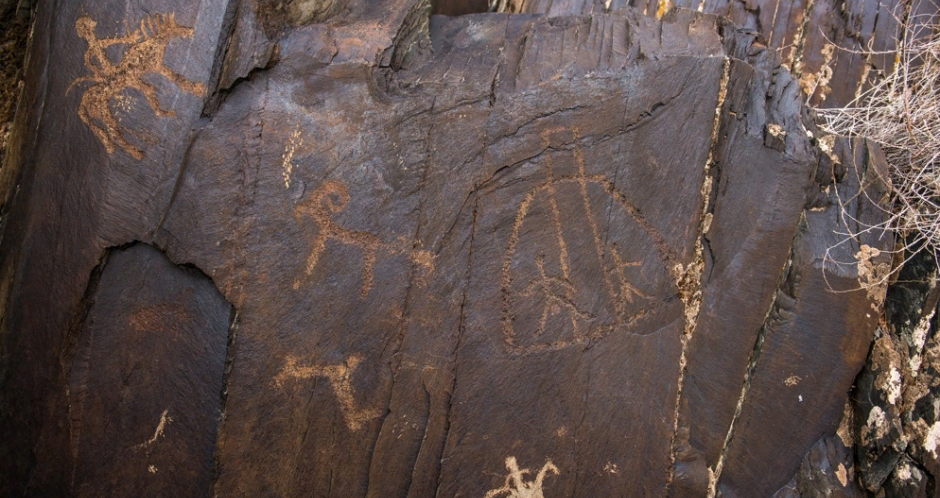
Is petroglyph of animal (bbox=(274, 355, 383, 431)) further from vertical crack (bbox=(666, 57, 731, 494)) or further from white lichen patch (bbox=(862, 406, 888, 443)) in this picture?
white lichen patch (bbox=(862, 406, 888, 443))

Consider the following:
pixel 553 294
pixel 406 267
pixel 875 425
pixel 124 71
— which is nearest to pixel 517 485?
pixel 553 294

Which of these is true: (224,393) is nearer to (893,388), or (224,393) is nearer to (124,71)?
(124,71)

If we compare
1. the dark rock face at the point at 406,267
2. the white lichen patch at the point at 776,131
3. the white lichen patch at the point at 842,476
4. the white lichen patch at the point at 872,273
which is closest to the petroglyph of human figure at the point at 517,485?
the dark rock face at the point at 406,267

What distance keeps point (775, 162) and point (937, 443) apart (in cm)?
107

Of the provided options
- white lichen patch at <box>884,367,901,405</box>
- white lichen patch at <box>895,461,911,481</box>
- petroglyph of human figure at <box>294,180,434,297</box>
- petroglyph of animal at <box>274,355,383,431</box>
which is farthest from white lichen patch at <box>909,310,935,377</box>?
petroglyph of animal at <box>274,355,383,431</box>

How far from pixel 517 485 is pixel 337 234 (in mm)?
974

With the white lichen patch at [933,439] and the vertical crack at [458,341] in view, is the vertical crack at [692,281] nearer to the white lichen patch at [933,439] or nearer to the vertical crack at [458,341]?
the vertical crack at [458,341]

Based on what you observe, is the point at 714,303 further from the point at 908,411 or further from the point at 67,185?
the point at 67,185

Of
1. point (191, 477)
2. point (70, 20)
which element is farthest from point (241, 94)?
point (191, 477)

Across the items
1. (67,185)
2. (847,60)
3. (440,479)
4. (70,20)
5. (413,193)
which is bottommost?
(440,479)

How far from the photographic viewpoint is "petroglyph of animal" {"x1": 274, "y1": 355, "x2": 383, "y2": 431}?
2234mm

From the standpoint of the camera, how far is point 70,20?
7.54 feet

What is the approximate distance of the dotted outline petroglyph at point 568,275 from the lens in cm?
230

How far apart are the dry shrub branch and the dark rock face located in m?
0.17
